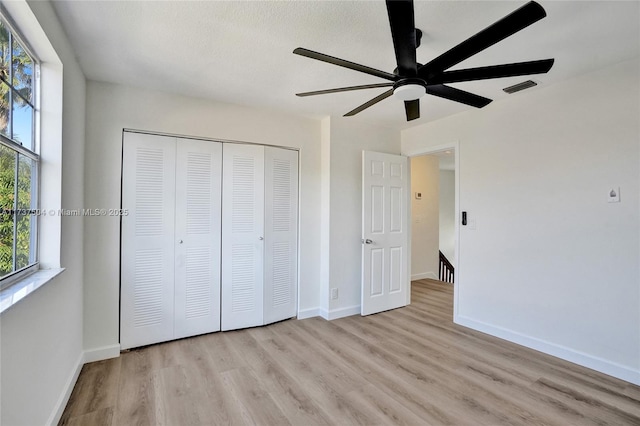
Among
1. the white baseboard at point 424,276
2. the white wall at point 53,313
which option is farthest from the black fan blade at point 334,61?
the white baseboard at point 424,276

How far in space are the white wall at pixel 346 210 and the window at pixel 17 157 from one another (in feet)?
8.61

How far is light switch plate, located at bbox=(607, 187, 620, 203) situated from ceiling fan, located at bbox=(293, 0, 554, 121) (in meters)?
1.36

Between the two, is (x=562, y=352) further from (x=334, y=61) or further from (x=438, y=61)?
(x=334, y=61)

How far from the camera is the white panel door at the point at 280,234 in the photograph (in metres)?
3.43

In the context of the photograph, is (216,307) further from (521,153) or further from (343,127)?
(521,153)

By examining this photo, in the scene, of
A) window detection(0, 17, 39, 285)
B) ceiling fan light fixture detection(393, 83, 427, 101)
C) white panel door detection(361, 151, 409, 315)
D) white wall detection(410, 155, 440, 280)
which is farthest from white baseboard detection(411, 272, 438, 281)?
window detection(0, 17, 39, 285)

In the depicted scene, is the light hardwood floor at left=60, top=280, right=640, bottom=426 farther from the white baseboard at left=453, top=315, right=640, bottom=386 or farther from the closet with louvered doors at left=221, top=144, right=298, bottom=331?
the closet with louvered doors at left=221, top=144, right=298, bottom=331

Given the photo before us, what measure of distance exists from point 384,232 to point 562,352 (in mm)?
2050

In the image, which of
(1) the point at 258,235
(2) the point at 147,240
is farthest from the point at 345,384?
(2) the point at 147,240

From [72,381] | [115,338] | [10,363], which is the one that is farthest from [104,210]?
[10,363]

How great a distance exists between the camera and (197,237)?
306 centimetres

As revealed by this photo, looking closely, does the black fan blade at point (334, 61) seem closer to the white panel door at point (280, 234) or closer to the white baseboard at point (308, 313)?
the white panel door at point (280, 234)

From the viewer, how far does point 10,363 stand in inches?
49.0

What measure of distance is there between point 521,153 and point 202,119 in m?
3.17
